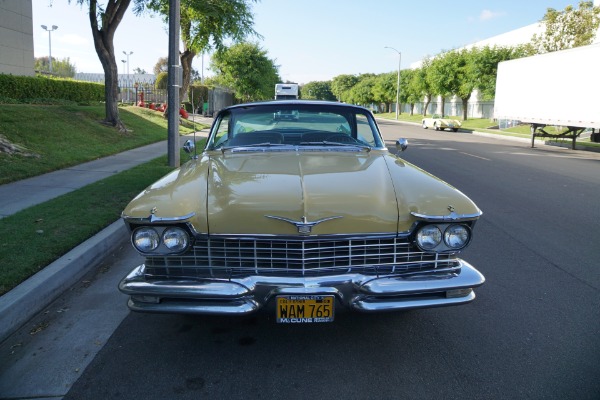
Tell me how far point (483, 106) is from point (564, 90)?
32831mm

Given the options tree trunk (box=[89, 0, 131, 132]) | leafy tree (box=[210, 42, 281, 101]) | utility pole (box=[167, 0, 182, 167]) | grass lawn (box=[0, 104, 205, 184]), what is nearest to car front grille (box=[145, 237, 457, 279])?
grass lawn (box=[0, 104, 205, 184])

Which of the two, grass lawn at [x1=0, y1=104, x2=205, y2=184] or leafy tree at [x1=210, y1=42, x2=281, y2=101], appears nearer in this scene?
grass lawn at [x1=0, y1=104, x2=205, y2=184]

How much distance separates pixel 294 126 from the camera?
186 inches

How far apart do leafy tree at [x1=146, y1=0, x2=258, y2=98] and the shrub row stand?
4810 millimetres

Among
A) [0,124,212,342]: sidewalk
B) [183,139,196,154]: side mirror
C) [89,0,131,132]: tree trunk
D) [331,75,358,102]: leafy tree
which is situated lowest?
[0,124,212,342]: sidewalk

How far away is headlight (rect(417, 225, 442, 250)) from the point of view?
9.71 feet

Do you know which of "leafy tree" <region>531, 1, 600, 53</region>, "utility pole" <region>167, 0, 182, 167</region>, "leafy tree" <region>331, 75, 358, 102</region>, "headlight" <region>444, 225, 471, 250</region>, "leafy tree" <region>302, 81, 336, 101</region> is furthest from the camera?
"leafy tree" <region>302, 81, 336, 101</region>

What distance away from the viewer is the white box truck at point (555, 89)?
54.4ft

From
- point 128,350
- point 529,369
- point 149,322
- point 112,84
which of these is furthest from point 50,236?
point 112,84

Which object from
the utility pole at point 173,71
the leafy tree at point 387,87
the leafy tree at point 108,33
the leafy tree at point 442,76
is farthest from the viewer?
the leafy tree at point 387,87

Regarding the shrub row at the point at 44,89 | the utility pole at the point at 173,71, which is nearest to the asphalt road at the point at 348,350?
the utility pole at the point at 173,71

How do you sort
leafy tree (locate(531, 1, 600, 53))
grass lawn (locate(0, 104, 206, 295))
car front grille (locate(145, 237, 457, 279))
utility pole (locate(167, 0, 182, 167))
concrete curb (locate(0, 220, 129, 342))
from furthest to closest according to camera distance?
leafy tree (locate(531, 1, 600, 53)), utility pole (locate(167, 0, 182, 167)), grass lawn (locate(0, 104, 206, 295)), concrete curb (locate(0, 220, 129, 342)), car front grille (locate(145, 237, 457, 279))

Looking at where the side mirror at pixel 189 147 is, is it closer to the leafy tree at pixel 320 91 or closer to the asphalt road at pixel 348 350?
the asphalt road at pixel 348 350

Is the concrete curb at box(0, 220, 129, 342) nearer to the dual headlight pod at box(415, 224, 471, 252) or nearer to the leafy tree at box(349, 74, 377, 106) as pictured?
the dual headlight pod at box(415, 224, 471, 252)
